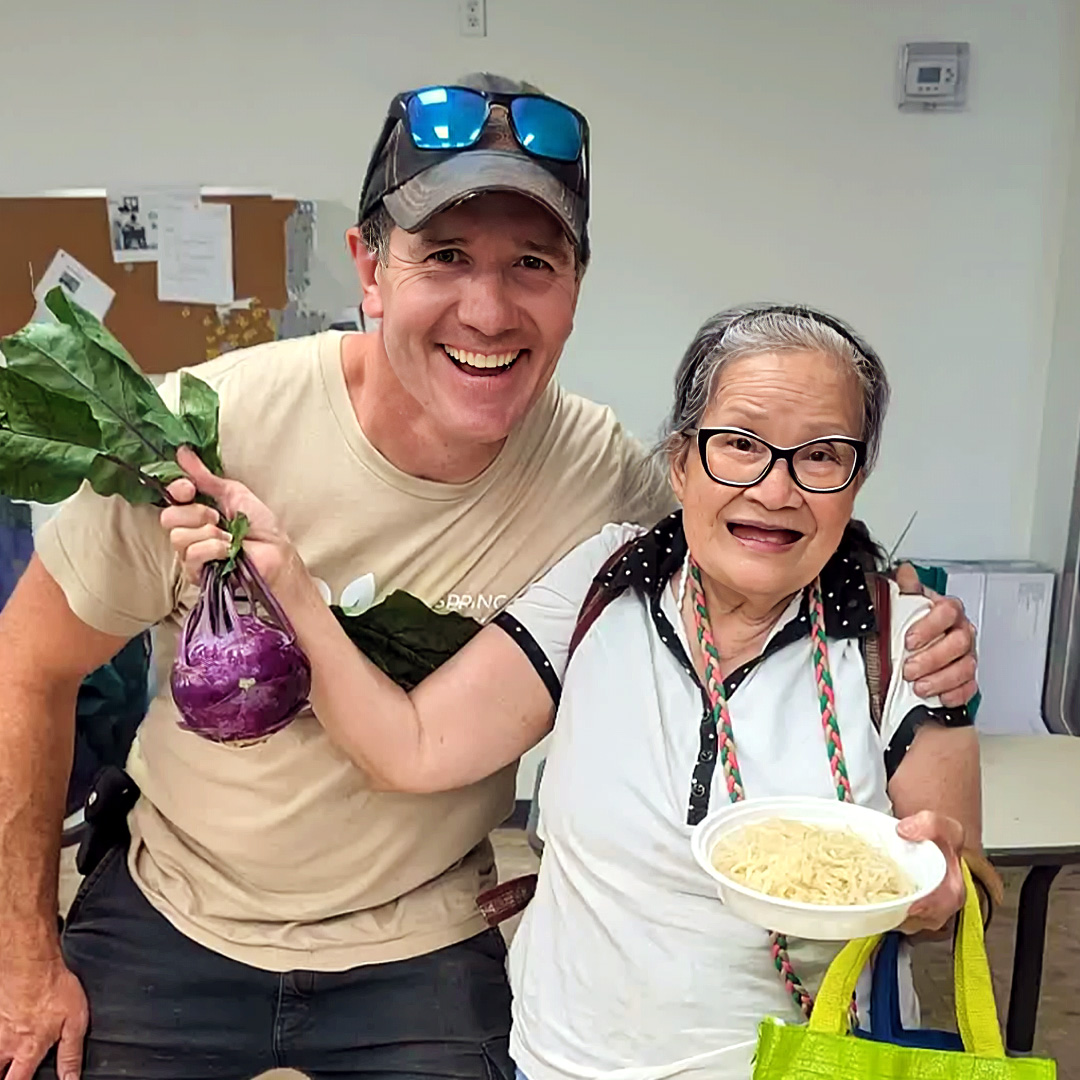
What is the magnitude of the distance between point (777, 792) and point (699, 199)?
84.3 inches

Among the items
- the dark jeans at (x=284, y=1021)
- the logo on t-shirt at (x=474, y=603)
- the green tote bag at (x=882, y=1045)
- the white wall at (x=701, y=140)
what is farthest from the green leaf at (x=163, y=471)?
the white wall at (x=701, y=140)

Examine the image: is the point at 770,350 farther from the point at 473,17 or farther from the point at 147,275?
the point at 147,275

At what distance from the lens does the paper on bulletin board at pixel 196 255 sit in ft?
9.74

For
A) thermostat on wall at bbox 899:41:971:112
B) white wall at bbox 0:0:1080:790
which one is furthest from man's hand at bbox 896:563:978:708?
thermostat on wall at bbox 899:41:971:112

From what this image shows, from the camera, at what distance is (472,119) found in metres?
1.27

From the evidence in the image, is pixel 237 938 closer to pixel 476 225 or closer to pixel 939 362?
pixel 476 225

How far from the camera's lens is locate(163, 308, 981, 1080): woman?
114 cm

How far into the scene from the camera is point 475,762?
1.32 m

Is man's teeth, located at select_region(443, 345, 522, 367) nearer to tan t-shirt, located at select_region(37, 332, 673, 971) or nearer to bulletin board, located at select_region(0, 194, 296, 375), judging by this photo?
tan t-shirt, located at select_region(37, 332, 673, 971)

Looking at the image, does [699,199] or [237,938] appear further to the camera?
[699,199]

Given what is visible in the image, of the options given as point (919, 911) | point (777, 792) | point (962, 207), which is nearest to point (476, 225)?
point (777, 792)

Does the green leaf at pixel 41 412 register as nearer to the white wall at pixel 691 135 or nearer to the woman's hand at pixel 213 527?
the woman's hand at pixel 213 527

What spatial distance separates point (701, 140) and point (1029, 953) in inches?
80.0

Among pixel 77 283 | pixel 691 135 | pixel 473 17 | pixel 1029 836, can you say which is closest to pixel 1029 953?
pixel 1029 836
